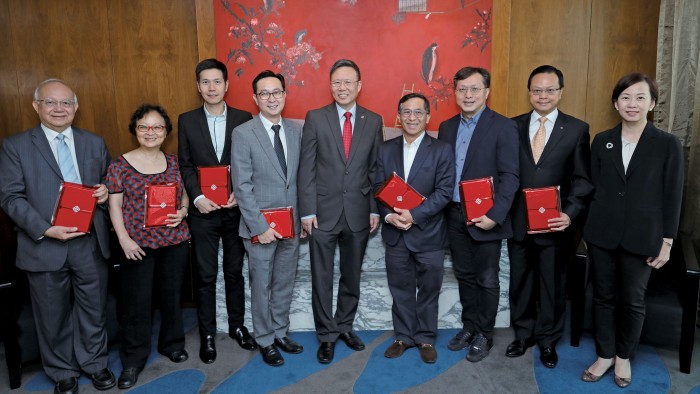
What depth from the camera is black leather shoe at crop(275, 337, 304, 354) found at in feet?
9.82

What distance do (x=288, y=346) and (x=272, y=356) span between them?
16 cm

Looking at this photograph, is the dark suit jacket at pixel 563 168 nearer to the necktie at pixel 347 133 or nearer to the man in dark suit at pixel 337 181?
the man in dark suit at pixel 337 181

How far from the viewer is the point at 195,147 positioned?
2896 millimetres

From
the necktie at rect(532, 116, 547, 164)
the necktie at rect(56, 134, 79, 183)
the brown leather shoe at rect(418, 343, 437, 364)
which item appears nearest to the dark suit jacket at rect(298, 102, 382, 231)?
the brown leather shoe at rect(418, 343, 437, 364)

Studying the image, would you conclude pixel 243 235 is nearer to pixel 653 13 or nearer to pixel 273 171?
pixel 273 171

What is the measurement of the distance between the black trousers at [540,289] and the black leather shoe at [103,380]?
7.70 feet

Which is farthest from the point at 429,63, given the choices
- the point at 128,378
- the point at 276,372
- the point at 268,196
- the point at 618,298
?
the point at 128,378

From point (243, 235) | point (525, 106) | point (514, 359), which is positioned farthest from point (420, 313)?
point (525, 106)

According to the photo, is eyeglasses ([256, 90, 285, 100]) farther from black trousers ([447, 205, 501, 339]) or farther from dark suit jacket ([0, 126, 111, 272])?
black trousers ([447, 205, 501, 339])

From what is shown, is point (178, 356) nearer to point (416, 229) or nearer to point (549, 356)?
point (416, 229)

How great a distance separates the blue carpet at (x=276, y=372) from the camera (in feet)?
8.63

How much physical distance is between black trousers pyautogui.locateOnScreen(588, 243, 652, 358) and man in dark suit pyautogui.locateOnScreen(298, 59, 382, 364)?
1.29 metres

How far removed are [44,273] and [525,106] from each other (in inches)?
130

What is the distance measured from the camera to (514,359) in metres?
2.90
